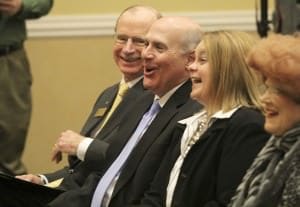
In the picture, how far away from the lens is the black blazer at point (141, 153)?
13.2ft

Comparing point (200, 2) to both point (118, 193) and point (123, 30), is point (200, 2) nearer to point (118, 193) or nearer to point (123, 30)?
point (123, 30)

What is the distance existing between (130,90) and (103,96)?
31 centimetres

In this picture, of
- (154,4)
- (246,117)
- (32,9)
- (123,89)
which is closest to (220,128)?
(246,117)

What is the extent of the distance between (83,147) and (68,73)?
2.31 meters

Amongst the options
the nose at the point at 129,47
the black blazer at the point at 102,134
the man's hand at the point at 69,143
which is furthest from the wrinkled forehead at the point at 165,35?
A: the man's hand at the point at 69,143

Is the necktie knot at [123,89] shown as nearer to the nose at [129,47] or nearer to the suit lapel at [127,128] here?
the nose at [129,47]

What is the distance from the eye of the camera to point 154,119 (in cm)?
417

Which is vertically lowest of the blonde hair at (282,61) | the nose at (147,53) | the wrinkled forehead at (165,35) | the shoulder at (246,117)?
the nose at (147,53)

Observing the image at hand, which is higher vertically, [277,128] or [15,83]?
[277,128]

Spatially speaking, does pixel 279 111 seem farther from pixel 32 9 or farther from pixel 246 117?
pixel 32 9

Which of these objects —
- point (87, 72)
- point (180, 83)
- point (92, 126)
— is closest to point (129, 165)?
point (180, 83)

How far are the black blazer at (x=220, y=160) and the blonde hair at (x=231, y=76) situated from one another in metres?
0.06

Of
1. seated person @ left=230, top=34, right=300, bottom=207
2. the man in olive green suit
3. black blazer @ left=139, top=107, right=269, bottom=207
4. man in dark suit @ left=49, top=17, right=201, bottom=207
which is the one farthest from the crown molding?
seated person @ left=230, top=34, right=300, bottom=207

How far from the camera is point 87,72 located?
688 cm
